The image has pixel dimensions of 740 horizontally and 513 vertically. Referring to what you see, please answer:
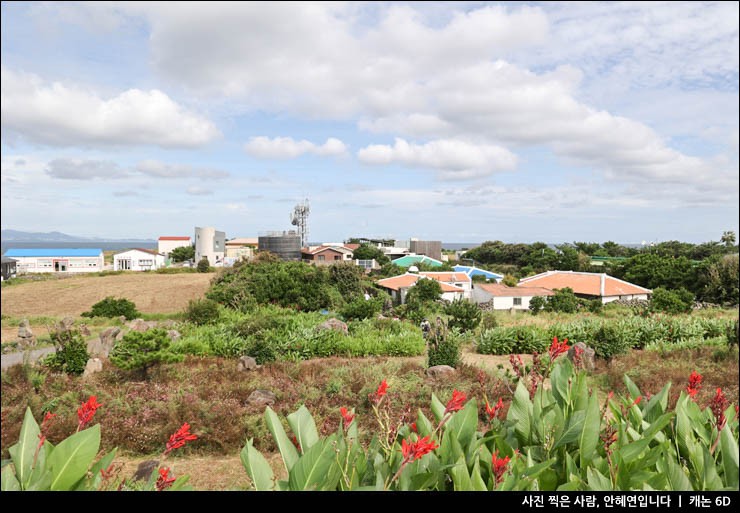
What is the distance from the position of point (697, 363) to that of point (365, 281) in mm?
5398

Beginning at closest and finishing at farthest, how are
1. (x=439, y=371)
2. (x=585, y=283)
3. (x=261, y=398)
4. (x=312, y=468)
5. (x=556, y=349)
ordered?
(x=312, y=468)
(x=556, y=349)
(x=261, y=398)
(x=439, y=371)
(x=585, y=283)

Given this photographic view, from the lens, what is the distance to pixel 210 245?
7156mm

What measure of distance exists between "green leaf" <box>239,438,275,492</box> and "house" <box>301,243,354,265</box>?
6.95m

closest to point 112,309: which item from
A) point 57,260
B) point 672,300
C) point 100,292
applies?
point 100,292

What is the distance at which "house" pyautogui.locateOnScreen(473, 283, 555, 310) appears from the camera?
23.5ft

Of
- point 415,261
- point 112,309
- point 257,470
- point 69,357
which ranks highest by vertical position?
point 415,261

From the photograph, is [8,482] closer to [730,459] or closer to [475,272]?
[730,459]

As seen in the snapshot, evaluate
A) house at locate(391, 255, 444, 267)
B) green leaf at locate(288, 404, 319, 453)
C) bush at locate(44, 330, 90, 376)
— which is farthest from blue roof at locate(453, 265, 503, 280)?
green leaf at locate(288, 404, 319, 453)

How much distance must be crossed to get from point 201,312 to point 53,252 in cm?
259

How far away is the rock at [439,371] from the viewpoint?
16.7ft

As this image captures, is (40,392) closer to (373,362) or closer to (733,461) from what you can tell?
(373,362)

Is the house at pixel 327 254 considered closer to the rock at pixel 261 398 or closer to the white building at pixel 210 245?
the white building at pixel 210 245

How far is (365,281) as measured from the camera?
813cm

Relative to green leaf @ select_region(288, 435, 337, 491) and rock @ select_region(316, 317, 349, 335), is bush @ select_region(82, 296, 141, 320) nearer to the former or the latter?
rock @ select_region(316, 317, 349, 335)
